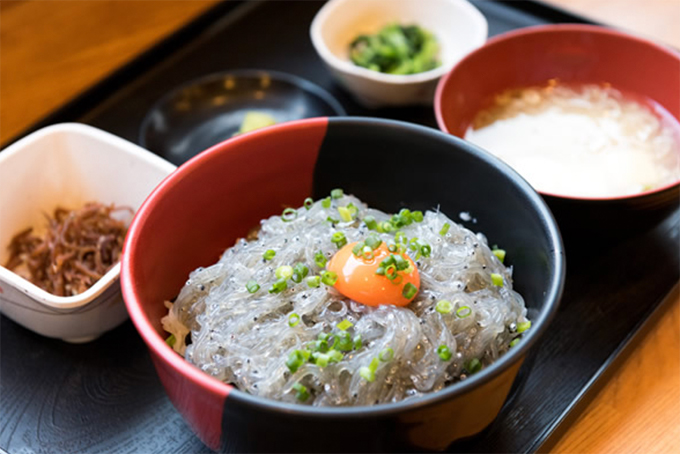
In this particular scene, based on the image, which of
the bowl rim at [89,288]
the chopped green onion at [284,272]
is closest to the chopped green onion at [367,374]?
the chopped green onion at [284,272]

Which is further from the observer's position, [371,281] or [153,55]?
[153,55]

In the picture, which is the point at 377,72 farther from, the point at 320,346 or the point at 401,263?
Result: the point at 320,346

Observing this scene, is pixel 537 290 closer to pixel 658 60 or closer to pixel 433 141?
pixel 433 141

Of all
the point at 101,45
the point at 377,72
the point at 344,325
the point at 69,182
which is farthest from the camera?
the point at 101,45

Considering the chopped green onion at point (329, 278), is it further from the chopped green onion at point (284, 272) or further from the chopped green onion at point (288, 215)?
the chopped green onion at point (288, 215)

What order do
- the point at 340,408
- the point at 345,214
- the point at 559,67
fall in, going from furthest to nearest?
the point at 559,67 < the point at 345,214 < the point at 340,408

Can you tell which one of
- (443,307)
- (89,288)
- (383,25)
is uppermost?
(443,307)

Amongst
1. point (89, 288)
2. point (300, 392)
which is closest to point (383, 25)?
point (89, 288)

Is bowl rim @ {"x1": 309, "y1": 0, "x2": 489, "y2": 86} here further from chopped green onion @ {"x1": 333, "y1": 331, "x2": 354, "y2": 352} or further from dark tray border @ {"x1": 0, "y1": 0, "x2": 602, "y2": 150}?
chopped green onion @ {"x1": 333, "y1": 331, "x2": 354, "y2": 352}
